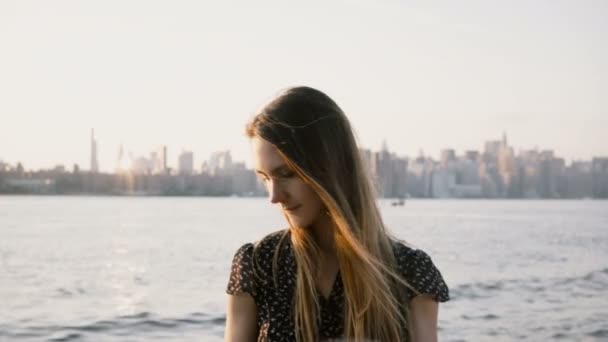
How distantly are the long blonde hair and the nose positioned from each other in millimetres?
78

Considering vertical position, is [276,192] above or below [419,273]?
above

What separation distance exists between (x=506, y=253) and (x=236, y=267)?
30295 millimetres

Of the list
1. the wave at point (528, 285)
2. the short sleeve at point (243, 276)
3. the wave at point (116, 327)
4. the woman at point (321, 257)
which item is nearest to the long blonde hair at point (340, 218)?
the woman at point (321, 257)

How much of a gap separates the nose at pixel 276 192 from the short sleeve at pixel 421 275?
0.47 m

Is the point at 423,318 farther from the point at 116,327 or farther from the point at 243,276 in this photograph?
the point at 116,327

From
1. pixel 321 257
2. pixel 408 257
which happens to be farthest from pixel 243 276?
pixel 408 257

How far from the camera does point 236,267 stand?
316 cm

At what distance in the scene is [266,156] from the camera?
2963mm

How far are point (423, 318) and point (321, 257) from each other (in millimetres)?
394

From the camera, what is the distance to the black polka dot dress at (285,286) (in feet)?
10.2

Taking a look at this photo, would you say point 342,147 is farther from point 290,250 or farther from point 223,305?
point 223,305

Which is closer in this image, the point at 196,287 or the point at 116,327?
the point at 116,327

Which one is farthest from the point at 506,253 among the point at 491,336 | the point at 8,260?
the point at 491,336

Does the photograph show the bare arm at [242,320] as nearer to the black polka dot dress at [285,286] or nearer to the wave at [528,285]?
the black polka dot dress at [285,286]
